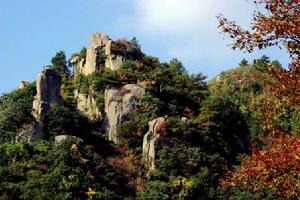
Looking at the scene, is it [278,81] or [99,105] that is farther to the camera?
[99,105]

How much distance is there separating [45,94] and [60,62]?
1692 centimetres

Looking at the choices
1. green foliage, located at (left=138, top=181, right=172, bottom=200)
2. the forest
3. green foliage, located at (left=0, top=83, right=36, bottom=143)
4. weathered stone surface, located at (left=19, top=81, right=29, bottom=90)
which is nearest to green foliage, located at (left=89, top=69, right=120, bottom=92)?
the forest

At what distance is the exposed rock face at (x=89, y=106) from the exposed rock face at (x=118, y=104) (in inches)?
59.3

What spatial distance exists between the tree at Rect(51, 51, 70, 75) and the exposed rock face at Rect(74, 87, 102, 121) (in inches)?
335

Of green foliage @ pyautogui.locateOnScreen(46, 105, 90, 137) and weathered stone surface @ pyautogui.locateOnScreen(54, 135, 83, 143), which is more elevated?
green foliage @ pyautogui.locateOnScreen(46, 105, 90, 137)

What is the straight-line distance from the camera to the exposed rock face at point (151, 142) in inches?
1907

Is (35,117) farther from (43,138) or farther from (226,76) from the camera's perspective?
(226,76)

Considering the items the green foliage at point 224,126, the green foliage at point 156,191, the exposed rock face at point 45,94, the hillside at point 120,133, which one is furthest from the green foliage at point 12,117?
the green foliage at point 224,126

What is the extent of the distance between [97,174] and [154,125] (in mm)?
7058

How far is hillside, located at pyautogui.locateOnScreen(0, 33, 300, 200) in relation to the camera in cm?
4359

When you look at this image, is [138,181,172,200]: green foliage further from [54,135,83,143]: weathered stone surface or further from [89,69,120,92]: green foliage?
[89,69,120,92]: green foliage

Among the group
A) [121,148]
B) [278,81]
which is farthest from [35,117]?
[278,81]

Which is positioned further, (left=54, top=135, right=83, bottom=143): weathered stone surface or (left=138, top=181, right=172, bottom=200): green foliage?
(left=54, top=135, right=83, bottom=143): weathered stone surface

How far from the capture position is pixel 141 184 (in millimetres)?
46906
